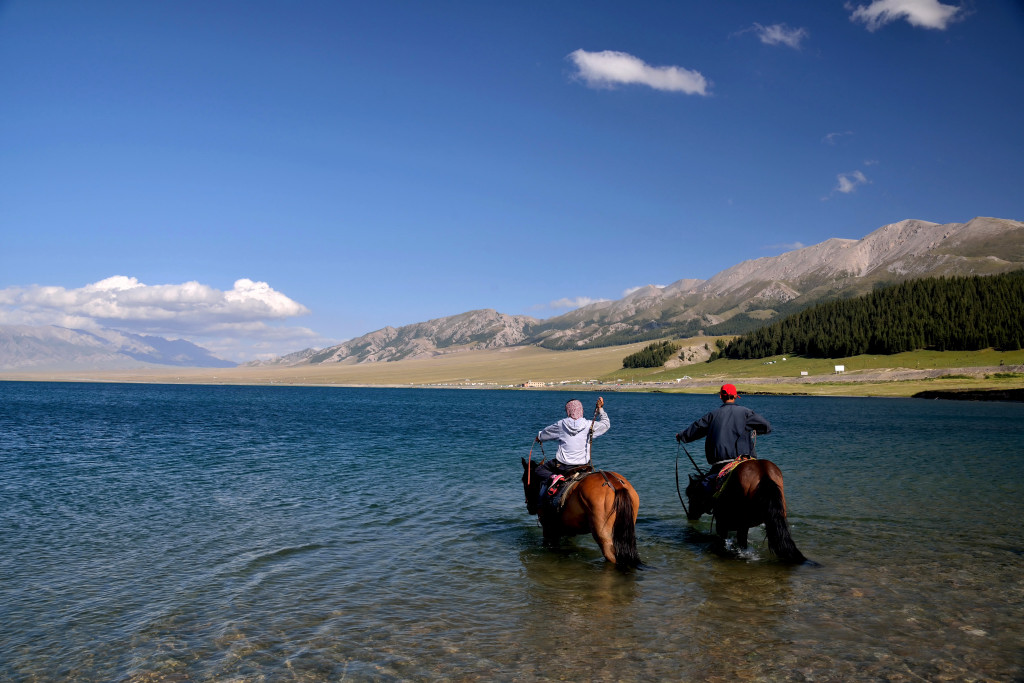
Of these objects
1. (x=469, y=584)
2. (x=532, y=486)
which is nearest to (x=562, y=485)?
(x=532, y=486)

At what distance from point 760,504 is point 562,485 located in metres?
4.22

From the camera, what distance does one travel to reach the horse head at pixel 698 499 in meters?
15.8

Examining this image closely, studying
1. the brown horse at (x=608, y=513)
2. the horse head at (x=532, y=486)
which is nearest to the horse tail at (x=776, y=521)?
the brown horse at (x=608, y=513)

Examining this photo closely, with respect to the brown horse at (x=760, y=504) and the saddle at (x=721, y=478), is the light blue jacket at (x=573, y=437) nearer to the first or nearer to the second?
the saddle at (x=721, y=478)

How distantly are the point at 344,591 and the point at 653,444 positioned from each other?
96.7 ft

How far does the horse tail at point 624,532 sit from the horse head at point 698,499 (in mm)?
3812

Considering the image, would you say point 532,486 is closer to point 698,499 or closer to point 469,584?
point 469,584

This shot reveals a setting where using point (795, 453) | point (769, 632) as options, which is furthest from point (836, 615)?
point (795, 453)

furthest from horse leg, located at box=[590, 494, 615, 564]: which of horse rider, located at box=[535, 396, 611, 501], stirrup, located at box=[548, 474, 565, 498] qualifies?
horse rider, located at box=[535, 396, 611, 501]

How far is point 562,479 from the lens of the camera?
14.2m

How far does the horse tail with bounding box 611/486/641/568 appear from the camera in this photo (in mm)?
12227

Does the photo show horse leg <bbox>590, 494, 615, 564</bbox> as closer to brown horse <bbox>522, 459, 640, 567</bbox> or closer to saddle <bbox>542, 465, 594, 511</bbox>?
brown horse <bbox>522, 459, 640, 567</bbox>

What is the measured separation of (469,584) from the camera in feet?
39.7

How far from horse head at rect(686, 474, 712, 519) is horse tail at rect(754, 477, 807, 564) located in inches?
94.4
